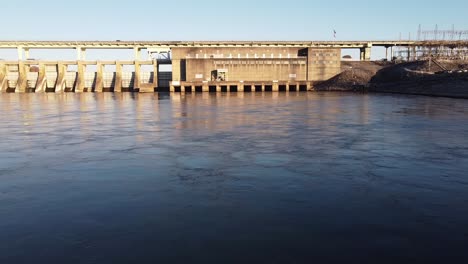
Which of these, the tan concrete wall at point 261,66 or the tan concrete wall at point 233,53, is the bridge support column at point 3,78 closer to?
the tan concrete wall at point 261,66

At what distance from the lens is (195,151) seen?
19.0 metres

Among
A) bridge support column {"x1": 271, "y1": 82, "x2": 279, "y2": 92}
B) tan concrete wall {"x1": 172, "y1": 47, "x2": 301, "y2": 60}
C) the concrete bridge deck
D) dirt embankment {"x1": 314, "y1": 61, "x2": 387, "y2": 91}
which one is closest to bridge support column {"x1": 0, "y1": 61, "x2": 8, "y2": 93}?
the concrete bridge deck

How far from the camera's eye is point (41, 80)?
95.0 metres

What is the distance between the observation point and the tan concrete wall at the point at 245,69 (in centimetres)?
9700

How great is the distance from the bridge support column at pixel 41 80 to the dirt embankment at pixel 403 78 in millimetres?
63464

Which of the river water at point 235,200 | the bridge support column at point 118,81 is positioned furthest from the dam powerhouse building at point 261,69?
the river water at point 235,200

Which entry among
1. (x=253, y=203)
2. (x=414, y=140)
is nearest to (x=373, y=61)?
(x=414, y=140)

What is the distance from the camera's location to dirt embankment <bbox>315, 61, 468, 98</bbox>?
6956 cm

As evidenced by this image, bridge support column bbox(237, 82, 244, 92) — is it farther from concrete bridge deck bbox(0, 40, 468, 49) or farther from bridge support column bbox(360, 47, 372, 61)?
bridge support column bbox(360, 47, 372, 61)

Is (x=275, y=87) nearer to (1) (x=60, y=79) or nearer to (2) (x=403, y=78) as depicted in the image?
(2) (x=403, y=78)

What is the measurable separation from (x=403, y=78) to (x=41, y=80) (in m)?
80.0

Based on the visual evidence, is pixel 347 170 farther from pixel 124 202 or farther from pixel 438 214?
pixel 124 202

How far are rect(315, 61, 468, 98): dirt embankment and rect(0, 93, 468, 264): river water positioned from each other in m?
53.4

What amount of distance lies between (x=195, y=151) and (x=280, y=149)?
396 cm
